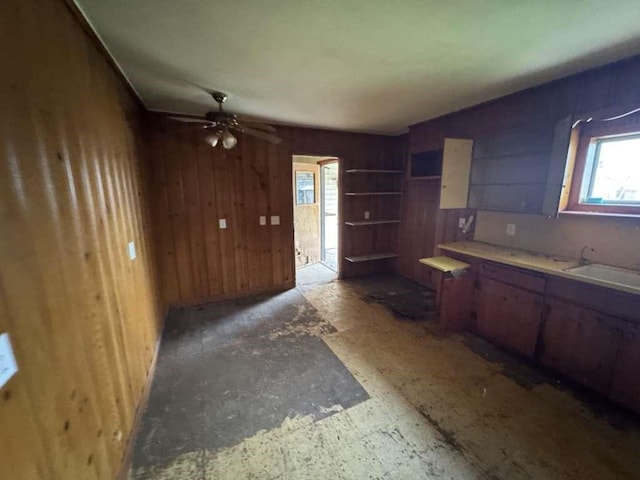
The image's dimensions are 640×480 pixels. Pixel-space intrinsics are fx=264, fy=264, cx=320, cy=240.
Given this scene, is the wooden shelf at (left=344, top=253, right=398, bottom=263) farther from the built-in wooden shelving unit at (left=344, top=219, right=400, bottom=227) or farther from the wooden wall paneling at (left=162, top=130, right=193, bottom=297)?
the wooden wall paneling at (left=162, top=130, right=193, bottom=297)

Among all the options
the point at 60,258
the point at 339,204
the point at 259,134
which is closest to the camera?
the point at 60,258

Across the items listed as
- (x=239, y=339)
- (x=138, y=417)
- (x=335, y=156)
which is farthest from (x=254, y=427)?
(x=335, y=156)

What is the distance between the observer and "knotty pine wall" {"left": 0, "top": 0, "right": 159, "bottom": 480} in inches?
31.0

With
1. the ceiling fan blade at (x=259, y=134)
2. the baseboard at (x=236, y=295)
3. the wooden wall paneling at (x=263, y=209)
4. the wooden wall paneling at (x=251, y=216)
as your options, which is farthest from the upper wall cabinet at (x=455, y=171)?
the baseboard at (x=236, y=295)

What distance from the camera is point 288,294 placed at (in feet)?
12.9

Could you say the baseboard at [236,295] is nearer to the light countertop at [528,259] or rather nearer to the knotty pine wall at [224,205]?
the knotty pine wall at [224,205]

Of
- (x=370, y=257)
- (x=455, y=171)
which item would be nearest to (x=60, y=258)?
(x=455, y=171)

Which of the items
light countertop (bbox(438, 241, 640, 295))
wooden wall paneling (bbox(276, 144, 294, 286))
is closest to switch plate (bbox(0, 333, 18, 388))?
light countertop (bbox(438, 241, 640, 295))

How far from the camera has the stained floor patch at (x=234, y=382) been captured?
1699mm

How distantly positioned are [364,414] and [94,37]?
294 cm

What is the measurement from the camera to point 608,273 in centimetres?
211

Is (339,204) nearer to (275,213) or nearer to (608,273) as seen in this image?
(275,213)

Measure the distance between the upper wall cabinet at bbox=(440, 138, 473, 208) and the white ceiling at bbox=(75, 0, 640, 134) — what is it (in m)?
0.52

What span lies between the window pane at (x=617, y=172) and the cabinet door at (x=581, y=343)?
1.00 metres
